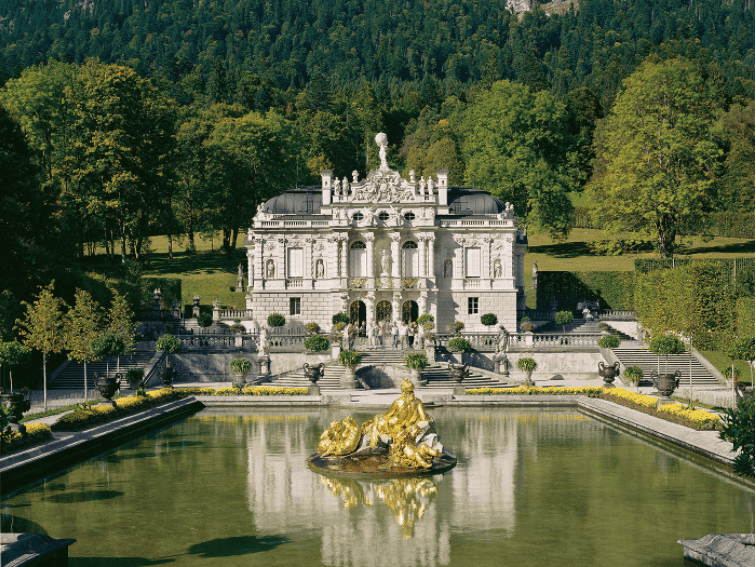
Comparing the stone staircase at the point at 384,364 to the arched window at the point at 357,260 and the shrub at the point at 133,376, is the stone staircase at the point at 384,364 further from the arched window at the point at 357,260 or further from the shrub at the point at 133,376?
the arched window at the point at 357,260

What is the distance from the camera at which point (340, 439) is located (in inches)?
963

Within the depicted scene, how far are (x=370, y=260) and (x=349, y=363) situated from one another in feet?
42.2

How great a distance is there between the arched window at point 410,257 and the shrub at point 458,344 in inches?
353

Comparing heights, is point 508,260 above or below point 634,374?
above

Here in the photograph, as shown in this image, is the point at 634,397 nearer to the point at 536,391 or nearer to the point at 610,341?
the point at 536,391

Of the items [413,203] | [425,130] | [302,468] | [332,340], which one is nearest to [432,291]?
[413,203]

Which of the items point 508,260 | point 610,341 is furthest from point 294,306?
point 610,341

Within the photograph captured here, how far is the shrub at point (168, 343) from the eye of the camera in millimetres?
46281

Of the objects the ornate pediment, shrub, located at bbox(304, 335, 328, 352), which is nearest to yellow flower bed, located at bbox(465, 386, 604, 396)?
shrub, located at bbox(304, 335, 328, 352)

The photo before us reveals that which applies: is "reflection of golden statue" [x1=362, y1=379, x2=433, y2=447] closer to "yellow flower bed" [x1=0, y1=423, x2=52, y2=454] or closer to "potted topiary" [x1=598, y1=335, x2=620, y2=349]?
"yellow flower bed" [x1=0, y1=423, x2=52, y2=454]

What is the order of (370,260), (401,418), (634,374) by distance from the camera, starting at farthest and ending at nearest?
(370,260)
(634,374)
(401,418)

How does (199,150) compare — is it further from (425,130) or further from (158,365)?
(425,130)

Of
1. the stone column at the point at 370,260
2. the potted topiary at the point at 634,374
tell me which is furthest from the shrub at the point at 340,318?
the potted topiary at the point at 634,374

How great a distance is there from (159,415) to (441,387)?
49.2 feet
